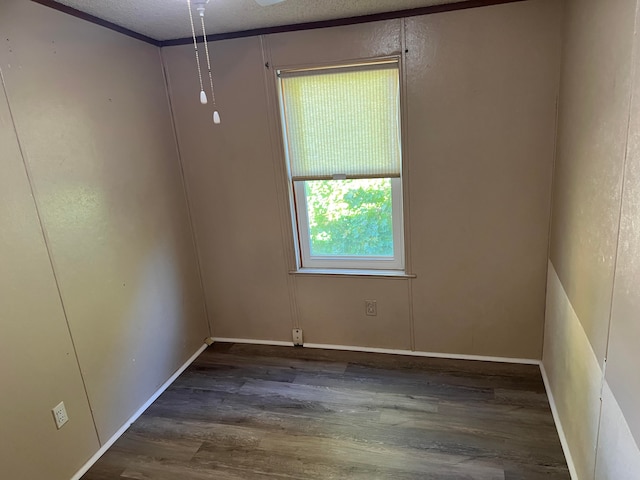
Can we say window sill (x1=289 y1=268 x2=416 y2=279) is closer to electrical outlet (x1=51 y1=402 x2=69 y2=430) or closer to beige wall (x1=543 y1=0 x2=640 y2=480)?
beige wall (x1=543 y1=0 x2=640 y2=480)

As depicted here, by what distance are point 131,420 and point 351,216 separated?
1.87 meters

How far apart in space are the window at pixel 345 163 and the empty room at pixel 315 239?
2cm

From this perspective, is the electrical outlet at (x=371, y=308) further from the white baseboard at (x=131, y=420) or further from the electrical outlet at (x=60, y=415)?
the electrical outlet at (x=60, y=415)

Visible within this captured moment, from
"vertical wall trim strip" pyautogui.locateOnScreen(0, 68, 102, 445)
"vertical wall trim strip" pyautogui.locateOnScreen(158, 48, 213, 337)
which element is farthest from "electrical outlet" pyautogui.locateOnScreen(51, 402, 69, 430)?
"vertical wall trim strip" pyautogui.locateOnScreen(158, 48, 213, 337)

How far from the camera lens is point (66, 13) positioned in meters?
2.00

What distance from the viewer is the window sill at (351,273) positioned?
280cm

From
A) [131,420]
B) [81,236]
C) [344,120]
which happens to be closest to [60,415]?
[131,420]

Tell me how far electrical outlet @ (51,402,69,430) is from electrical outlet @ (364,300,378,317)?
6.11ft

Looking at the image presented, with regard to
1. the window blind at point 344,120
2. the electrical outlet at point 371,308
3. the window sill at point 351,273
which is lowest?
the electrical outlet at point 371,308

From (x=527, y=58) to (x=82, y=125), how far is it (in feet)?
7.89

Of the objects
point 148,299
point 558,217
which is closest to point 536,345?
A: point 558,217

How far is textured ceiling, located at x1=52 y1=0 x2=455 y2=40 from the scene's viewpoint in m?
2.04

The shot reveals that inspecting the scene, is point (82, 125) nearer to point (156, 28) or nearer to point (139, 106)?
point (139, 106)

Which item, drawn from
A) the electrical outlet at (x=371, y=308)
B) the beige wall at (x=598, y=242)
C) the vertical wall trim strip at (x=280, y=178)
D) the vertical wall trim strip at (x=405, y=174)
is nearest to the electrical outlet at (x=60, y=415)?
the vertical wall trim strip at (x=280, y=178)
